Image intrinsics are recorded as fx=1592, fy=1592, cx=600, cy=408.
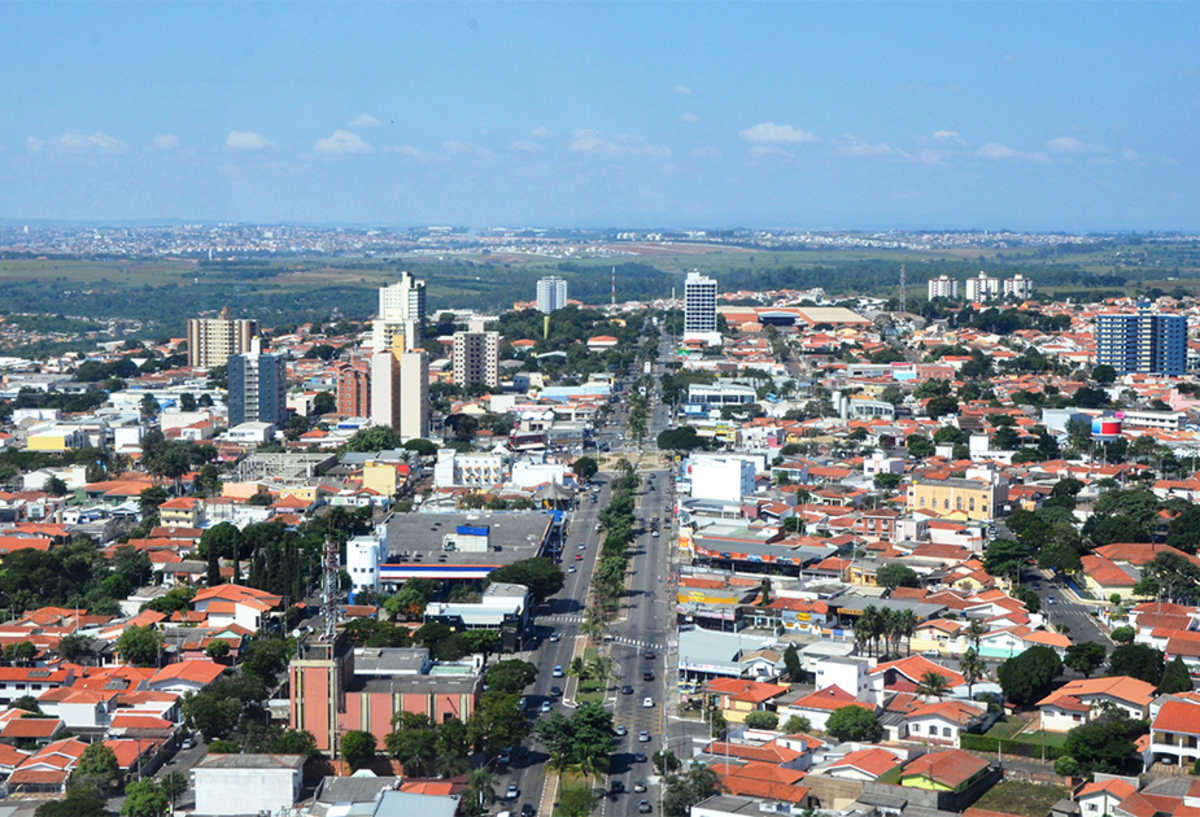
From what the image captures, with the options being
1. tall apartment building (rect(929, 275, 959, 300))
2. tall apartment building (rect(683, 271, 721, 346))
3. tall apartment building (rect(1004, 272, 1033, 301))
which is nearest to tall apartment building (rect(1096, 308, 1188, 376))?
→ tall apartment building (rect(683, 271, 721, 346))

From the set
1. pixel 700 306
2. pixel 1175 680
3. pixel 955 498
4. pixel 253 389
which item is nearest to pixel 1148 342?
pixel 700 306

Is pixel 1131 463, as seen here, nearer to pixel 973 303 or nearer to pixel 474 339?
pixel 474 339

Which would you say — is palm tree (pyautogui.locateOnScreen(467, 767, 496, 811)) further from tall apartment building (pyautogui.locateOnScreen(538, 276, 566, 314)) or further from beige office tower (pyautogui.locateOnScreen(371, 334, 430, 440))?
tall apartment building (pyautogui.locateOnScreen(538, 276, 566, 314))

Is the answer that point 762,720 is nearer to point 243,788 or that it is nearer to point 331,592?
point 331,592

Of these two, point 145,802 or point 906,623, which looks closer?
point 145,802

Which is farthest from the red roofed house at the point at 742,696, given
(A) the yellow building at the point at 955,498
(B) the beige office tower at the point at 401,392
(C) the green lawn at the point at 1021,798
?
(B) the beige office tower at the point at 401,392

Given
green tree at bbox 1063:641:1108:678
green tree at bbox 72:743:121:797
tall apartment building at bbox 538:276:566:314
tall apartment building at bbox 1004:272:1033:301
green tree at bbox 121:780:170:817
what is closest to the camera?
green tree at bbox 121:780:170:817
